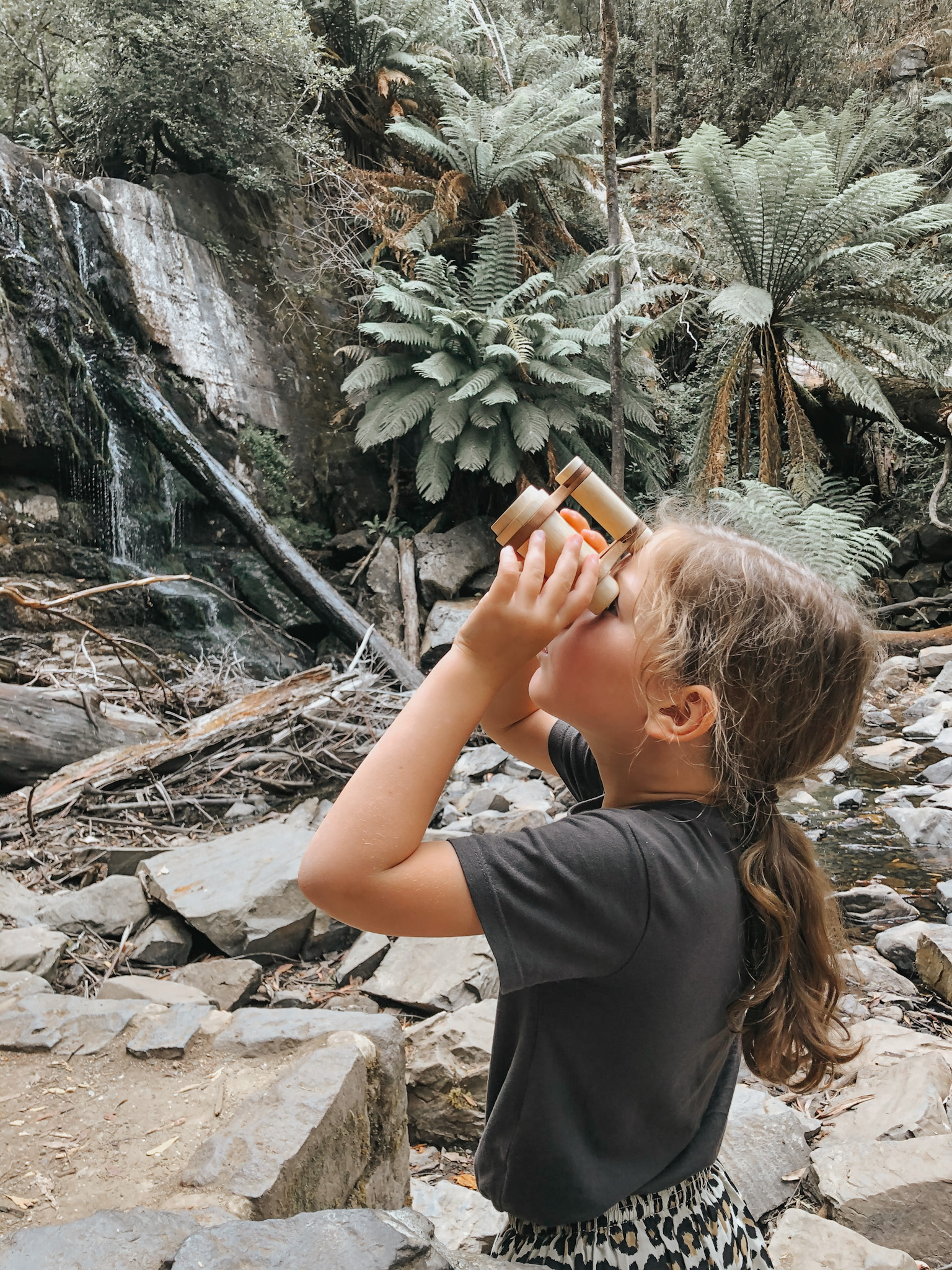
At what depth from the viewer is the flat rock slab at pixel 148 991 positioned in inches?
78.5

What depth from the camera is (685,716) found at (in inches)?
32.9

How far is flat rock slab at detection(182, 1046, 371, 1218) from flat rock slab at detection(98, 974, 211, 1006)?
0.81 m

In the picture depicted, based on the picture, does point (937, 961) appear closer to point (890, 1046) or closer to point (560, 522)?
point (890, 1046)

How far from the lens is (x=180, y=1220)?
35.9 inches

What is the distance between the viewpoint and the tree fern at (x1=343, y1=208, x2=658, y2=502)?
697 cm

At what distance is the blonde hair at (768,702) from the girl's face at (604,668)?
18 millimetres

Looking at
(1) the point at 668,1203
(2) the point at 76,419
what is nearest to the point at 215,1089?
(1) the point at 668,1203

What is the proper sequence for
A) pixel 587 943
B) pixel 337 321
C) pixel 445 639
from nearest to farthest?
1. pixel 587 943
2. pixel 445 639
3. pixel 337 321

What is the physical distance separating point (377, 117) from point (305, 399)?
3.28 metres

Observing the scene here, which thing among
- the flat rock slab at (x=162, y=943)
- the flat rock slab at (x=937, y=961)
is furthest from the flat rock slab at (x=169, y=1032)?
the flat rock slab at (x=937, y=961)

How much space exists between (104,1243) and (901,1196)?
4.28ft

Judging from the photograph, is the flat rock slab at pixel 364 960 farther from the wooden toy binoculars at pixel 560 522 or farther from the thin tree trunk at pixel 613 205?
the thin tree trunk at pixel 613 205

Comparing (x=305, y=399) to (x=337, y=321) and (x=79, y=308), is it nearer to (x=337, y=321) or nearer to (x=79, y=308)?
(x=337, y=321)

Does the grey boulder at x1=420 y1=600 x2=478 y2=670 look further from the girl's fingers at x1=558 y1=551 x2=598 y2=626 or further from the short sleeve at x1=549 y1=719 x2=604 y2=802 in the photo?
the girl's fingers at x1=558 y1=551 x2=598 y2=626
